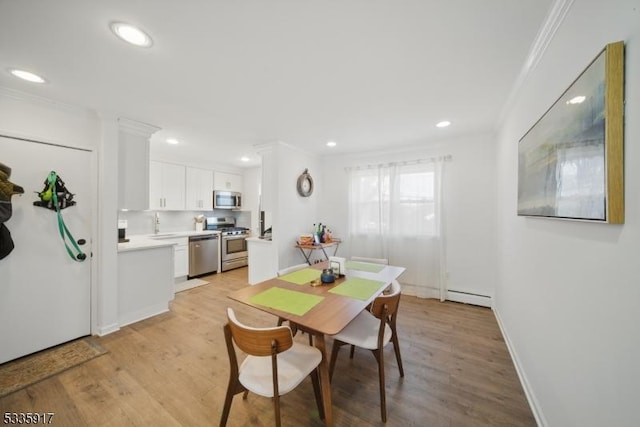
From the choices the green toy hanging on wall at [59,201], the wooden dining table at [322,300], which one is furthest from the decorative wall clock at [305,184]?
the green toy hanging on wall at [59,201]

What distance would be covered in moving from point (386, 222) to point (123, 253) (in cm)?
373

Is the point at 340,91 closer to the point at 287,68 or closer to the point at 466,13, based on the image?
the point at 287,68

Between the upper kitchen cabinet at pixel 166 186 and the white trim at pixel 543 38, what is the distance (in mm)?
5246

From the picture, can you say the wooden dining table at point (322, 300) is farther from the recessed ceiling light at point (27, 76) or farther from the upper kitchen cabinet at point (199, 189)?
the upper kitchen cabinet at point (199, 189)

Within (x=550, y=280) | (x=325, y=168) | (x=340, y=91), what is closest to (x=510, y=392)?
(x=550, y=280)

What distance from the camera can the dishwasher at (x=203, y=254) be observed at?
4441 millimetres

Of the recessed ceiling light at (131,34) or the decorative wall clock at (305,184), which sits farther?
the decorative wall clock at (305,184)

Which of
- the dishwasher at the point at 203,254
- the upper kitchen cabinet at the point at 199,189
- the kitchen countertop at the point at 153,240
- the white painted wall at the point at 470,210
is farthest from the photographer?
the upper kitchen cabinet at the point at 199,189

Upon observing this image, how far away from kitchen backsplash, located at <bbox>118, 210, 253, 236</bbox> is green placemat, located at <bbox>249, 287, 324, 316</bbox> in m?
3.94

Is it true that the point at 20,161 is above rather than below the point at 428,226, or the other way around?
above

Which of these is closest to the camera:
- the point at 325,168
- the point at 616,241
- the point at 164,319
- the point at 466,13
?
the point at 616,241

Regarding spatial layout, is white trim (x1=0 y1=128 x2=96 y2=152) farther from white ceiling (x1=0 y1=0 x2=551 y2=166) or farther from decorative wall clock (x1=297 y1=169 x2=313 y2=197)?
decorative wall clock (x1=297 y1=169 x2=313 y2=197)

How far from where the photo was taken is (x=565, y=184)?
1.10 metres

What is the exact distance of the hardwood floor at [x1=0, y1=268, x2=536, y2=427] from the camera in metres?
1.50
